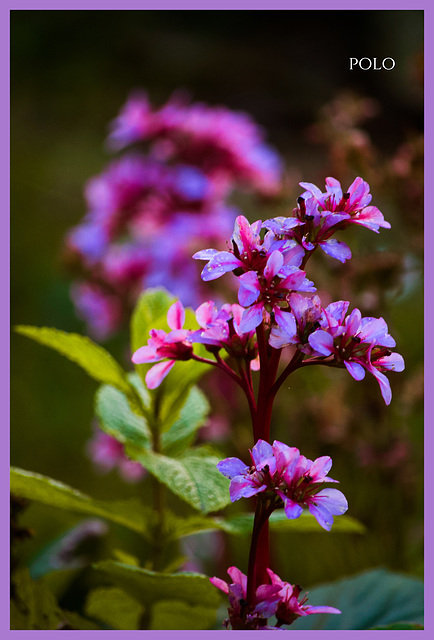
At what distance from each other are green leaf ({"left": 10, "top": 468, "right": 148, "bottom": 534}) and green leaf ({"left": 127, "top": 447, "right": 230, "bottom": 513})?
0.11 ft

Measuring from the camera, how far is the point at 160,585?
333 millimetres

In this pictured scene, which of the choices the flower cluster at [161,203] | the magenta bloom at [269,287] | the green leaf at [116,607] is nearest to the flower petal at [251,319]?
the magenta bloom at [269,287]

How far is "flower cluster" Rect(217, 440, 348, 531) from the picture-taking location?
26 centimetres

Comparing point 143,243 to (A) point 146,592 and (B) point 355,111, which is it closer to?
(B) point 355,111

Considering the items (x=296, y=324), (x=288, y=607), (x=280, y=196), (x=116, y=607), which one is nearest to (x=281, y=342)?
(x=296, y=324)

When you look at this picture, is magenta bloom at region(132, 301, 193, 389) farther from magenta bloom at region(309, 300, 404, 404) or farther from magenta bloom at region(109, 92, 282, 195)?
magenta bloom at region(109, 92, 282, 195)

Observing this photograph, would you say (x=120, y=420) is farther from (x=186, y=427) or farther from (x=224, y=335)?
(x=224, y=335)

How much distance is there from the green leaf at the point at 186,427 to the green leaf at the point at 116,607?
0.29 feet

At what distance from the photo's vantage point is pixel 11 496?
0.40 m

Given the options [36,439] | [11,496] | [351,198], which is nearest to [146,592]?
[11,496]

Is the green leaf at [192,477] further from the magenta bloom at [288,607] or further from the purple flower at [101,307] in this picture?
the purple flower at [101,307]

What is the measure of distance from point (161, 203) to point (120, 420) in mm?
391

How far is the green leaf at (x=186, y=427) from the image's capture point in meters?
0.40

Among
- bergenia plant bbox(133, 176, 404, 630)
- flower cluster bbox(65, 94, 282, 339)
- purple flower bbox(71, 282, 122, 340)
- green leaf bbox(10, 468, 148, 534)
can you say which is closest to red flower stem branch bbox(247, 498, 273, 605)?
bergenia plant bbox(133, 176, 404, 630)
